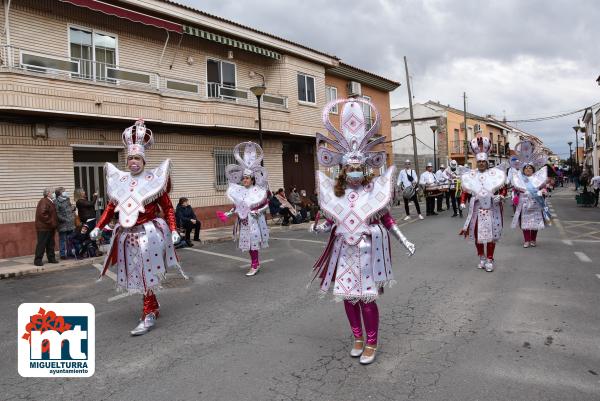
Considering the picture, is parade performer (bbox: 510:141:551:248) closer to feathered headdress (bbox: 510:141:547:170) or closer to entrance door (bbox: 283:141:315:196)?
feathered headdress (bbox: 510:141:547:170)

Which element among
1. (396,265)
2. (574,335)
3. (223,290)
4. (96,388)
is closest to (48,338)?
(96,388)

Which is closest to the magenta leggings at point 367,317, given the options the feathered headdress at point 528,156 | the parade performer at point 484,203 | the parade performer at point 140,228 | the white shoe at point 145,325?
the parade performer at point 140,228

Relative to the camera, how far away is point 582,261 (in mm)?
8672

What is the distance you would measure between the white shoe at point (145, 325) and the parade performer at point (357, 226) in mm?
2238

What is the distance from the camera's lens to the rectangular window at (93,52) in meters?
14.2

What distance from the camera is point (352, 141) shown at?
4500mm

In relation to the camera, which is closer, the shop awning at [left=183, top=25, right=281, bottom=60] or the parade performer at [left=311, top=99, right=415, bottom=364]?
the parade performer at [left=311, top=99, right=415, bottom=364]

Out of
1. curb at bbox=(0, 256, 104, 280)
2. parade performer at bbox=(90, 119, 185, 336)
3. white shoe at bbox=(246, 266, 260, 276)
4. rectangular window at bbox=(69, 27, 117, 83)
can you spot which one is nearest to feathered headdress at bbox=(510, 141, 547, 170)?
white shoe at bbox=(246, 266, 260, 276)

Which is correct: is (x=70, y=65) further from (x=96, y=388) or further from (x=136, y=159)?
(x=96, y=388)

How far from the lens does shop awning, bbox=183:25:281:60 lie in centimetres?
1622

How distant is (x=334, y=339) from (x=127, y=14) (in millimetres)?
12636

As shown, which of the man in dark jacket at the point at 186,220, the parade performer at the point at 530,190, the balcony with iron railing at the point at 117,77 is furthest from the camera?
the man in dark jacket at the point at 186,220

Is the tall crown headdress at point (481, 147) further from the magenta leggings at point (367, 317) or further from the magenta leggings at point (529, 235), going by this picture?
the magenta leggings at point (367, 317)

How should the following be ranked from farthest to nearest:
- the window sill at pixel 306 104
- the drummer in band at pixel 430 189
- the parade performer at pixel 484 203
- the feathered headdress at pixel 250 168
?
the window sill at pixel 306 104
the drummer in band at pixel 430 189
the feathered headdress at pixel 250 168
the parade performer at pixel 484 203
